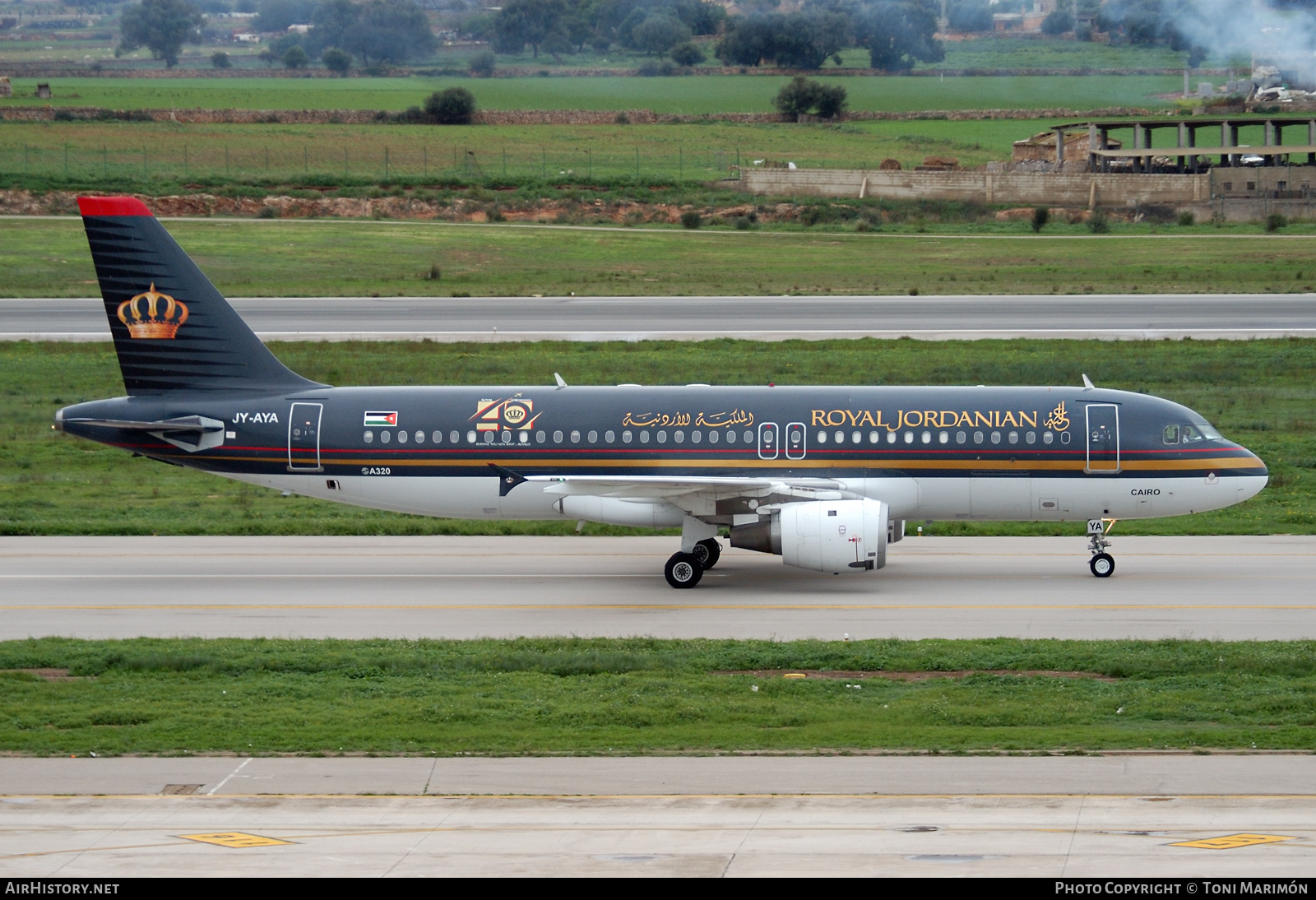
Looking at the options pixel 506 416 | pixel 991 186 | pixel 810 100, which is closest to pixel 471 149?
pixel 810 100

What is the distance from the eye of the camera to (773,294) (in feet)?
240

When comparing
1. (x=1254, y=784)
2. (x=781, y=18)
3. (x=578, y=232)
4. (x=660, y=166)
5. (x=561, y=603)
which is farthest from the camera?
(x=781, y=18)

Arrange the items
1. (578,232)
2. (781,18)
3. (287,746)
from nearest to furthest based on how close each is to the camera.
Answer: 1. (287,746)
2. (578,232)
3. (781,18)

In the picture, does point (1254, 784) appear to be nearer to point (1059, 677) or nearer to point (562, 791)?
point (1059, 677)

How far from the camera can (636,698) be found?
20.5 m

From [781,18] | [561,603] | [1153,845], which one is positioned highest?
[781,18]

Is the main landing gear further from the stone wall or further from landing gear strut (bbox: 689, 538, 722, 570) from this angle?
the stone wall

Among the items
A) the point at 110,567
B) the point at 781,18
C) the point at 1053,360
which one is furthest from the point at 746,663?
the point at 781,18

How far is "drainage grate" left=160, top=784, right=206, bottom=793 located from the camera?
16.9 m

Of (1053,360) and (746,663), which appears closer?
(746,663)

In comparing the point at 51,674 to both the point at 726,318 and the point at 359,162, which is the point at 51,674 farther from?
the point at 359,162

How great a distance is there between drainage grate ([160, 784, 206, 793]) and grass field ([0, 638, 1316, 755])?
4.46 feet

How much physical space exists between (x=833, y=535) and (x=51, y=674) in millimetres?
13833

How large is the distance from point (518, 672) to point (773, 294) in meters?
52.8
